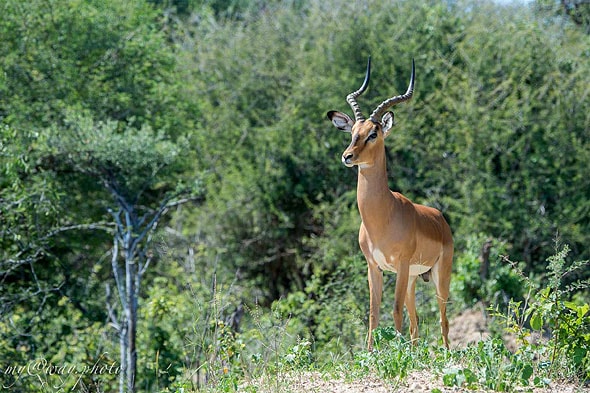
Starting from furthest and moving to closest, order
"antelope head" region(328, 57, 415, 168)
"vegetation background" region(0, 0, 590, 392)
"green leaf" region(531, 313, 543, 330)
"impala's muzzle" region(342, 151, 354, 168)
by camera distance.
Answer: "vegetation background" region(0, 0, 590, 392) → "antelope head" region(328, 57, 415, 168) → "impala's muzzle" region(342, 151, 354, 168) → "green leaf" region(531, 313, 543, 330)

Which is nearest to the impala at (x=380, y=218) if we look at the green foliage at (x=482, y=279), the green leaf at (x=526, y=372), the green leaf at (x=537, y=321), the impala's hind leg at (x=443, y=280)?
the impala's hind leg at (x=443, y=280)

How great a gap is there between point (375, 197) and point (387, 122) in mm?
669

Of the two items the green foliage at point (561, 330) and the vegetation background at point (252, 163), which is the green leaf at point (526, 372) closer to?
the green foliage at point (561, 330)

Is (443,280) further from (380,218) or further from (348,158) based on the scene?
(348,158)

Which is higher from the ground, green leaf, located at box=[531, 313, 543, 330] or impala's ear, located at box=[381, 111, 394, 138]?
impala's ear, located at box=[381, 111, 394, 138]

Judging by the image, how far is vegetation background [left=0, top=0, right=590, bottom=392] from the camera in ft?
40.5

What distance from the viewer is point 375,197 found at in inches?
299

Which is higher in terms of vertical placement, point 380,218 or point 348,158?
point 348,158

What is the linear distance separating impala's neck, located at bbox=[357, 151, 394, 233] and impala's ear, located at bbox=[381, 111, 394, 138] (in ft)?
0.73

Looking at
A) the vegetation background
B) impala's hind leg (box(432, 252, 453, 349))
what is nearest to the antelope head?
impala's hind leg (box(432, 252, 453, 349))

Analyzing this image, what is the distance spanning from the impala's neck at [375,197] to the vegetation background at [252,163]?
3.04 meters

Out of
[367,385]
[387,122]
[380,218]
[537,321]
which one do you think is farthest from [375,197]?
[367,385]

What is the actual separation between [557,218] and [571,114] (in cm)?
194

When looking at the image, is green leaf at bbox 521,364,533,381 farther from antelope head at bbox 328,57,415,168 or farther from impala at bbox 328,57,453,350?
antelope head at bbox 328,57,415,168
